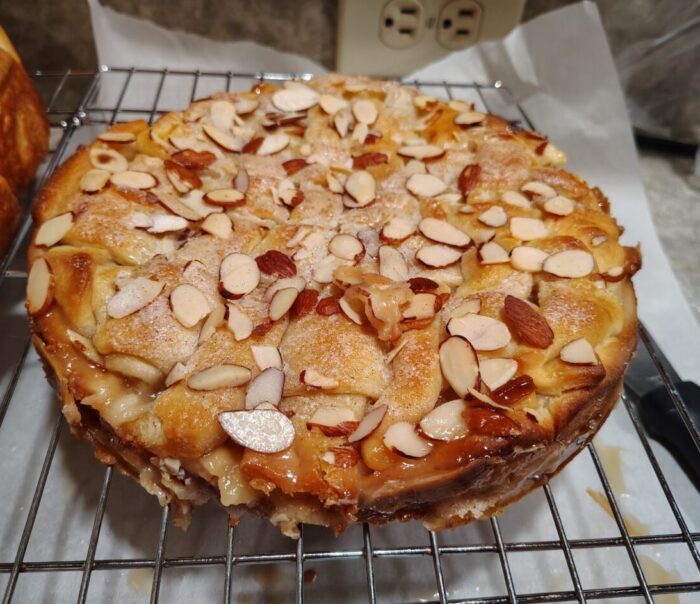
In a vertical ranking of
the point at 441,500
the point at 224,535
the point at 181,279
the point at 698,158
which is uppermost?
the point at 181,279

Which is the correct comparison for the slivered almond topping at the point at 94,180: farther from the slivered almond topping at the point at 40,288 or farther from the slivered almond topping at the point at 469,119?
the slivered almond topping at the point at 469,119

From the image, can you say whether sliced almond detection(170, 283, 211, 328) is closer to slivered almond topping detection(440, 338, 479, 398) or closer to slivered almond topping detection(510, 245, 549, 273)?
slivered almond topping detection(440, 338, 479, 398)

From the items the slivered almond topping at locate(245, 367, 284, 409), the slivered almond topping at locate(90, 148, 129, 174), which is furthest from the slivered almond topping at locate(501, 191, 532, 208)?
the slivered almond topping at locate(90, 148, 129, 174)

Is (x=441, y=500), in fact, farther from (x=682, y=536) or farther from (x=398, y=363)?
(x=682, y=536)

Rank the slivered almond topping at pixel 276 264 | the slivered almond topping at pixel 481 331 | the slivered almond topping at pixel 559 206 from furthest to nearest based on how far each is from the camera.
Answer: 1. the slivered almond topping at pixel 559 206
2. the slivered almond topping at pixel 276 264
3. the slivered almond topping at pixel 481 331

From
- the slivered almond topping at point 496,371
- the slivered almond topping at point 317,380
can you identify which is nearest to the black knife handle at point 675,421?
the slivered almond topping at point 496,371

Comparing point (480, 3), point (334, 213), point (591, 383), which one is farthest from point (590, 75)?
point (591, 383)

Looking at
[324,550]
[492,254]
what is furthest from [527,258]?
[324,550]
